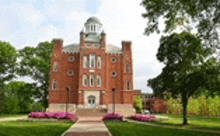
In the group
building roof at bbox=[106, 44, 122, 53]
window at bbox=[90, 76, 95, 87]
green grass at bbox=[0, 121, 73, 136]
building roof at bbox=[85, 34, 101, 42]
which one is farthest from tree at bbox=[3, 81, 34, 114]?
green grass at bbox=[0, 121, 73, 136]

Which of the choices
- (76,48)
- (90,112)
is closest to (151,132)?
(90,112)

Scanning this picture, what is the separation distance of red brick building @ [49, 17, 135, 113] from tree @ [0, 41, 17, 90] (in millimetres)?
6859

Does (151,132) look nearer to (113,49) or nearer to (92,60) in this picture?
(92,60)

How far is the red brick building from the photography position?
37.4 meters

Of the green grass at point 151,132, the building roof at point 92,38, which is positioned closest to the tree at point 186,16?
the green grass at point 151,132

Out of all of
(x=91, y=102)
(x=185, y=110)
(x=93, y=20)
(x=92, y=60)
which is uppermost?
(x=93, y=20)

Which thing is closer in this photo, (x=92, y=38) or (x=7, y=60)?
(x=7, y=60)

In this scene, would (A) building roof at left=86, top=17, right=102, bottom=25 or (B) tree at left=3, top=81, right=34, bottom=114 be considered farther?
(A) building roof at left=86, top=17, right=102, bottom=25

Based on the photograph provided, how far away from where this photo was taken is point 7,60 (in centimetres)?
3550

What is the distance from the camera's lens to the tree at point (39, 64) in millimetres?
40062

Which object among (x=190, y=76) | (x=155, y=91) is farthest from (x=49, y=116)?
(x=190, y=76)

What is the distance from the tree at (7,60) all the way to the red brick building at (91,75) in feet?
22.5

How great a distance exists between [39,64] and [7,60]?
20.5ft

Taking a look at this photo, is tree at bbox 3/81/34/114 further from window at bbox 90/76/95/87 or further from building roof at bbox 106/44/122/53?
building roof at bbox 106/44/122/53
